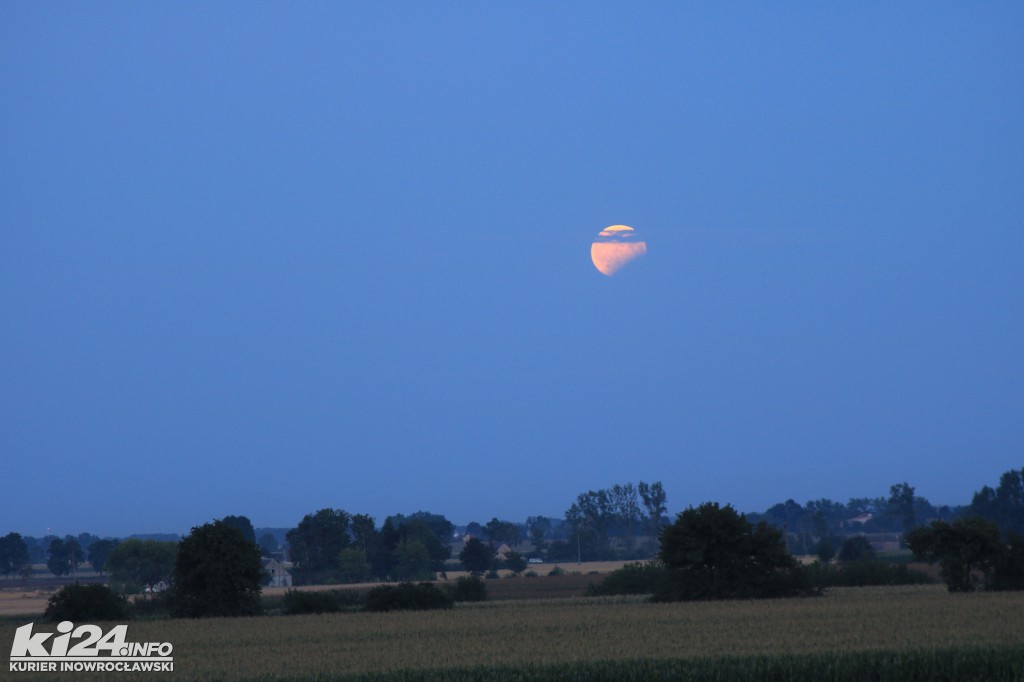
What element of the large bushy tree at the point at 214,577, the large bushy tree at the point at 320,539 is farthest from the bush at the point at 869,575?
the large bushy tree at the point at 320,539

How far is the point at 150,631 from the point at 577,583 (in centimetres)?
6430

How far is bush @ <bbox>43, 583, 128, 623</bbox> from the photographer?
201 feet

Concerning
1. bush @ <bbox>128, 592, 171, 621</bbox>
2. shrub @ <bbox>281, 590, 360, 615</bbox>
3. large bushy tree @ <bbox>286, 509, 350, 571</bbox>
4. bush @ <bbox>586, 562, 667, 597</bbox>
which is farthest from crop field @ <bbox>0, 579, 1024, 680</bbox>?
large bushy tree @ <bbox>286, 509, 350, 571</bbox>

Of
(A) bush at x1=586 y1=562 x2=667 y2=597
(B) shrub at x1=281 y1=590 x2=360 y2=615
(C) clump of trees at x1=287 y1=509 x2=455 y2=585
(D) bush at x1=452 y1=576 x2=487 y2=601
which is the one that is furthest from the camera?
(C) clump of trees at x1=287 y1=509 x2=455 y2=585

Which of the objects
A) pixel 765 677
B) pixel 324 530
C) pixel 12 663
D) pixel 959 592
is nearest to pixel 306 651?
pixel 12 663

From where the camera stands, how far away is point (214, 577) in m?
62.6

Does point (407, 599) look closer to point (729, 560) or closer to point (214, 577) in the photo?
point (214, 577)

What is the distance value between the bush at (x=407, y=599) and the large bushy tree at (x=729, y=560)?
43.4 ft

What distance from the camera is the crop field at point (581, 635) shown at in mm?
32156

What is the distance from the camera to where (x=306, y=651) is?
38.1 m

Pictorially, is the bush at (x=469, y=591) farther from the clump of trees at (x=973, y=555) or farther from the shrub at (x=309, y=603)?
the clump of trees at (x=973, y=555)

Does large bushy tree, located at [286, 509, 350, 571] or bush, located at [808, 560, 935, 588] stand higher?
large bushy tree, located at [286, 509, 350, 571]

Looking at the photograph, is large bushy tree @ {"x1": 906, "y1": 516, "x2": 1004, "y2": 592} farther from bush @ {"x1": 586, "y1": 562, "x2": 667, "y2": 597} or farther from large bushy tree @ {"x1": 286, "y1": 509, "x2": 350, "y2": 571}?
large bushy tree @ {"x1": 286, "y1": 509, "x2": 350, "y2": 571}

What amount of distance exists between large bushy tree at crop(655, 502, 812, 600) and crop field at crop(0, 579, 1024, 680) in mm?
3766
